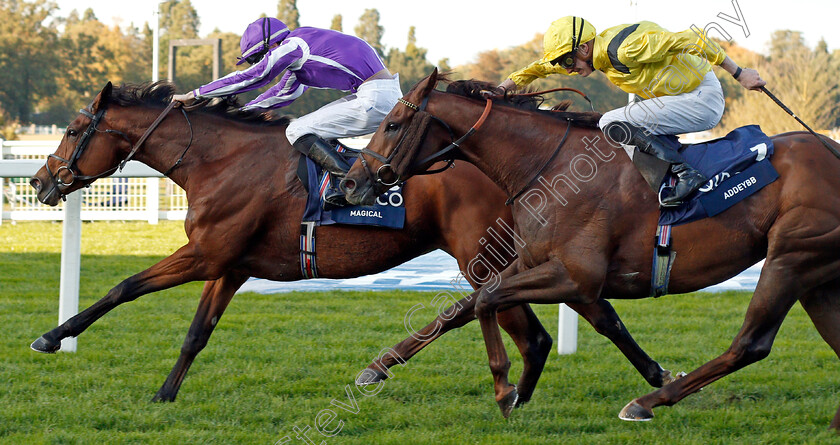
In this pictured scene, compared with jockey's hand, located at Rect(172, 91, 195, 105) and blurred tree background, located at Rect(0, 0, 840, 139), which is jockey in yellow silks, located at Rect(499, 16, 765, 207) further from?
blurred tree background, located at Rect(0, 0, 840, 139)

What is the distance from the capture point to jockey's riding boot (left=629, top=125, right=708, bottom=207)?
12.6 ft

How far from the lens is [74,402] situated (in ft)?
14.7

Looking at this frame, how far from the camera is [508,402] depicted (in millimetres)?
4207

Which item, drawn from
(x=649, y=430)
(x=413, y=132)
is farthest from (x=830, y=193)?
(x=413, y=132)

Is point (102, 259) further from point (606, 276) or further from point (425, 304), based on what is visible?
point (606, 276)

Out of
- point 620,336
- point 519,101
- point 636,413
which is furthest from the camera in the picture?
point 620,336

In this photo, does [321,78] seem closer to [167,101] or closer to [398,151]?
[167,101]

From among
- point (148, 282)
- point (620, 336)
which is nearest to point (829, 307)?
point (620, 336)

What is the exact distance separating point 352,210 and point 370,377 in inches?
35.7

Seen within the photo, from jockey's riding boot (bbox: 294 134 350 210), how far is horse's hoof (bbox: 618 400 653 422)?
5.56 feet

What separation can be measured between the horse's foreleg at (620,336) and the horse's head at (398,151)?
4.25ft

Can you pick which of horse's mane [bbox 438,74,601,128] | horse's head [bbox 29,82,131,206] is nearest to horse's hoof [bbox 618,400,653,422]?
horse's mane [bbox 438,74,601,128]

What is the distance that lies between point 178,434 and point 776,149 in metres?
2.91

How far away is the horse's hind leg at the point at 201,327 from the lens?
15.3 feet
